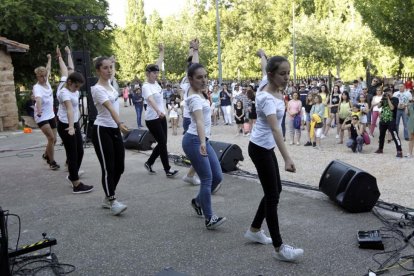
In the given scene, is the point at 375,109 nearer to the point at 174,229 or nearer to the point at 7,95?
the point at 174,229

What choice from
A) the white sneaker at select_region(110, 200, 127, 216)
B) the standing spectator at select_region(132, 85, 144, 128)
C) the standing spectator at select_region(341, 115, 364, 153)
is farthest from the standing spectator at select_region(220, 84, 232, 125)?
the white sneaker at select_region(110, 200, 127, 216)

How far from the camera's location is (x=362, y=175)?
5273mm

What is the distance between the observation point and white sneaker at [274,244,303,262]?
3.99 metres

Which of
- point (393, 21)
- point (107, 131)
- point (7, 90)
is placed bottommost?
point (107, 131)

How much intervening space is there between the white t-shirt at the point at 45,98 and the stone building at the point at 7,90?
1003 cm

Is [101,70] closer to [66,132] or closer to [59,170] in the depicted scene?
[66,132]

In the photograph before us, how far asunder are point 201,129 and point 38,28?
18.1m

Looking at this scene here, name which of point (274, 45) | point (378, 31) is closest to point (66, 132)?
point (378, 31)

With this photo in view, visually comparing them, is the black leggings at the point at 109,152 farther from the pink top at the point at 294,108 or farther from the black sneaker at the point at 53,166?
the pink top at the point at 294,108

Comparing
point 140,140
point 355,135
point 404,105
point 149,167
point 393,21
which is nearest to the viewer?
point 149,167

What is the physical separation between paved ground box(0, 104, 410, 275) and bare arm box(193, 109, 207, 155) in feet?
3.18

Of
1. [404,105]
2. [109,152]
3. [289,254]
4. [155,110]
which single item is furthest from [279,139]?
[404,105]

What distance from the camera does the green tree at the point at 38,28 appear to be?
1967cm

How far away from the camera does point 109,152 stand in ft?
17.6
